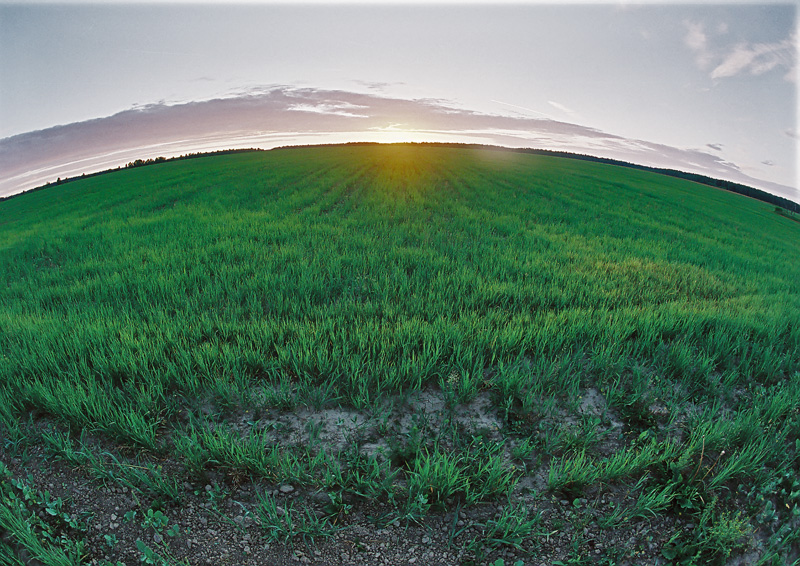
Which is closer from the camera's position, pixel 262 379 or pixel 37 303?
pixel 262 379

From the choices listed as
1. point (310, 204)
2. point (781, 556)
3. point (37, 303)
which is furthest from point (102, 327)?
point (310, 204)

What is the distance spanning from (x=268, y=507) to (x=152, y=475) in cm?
79

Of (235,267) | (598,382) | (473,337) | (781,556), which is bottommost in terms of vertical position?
(781,556)

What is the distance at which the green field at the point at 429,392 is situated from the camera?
7.06ft

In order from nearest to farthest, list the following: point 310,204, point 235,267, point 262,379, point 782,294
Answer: point 262,379 < point 235,267 < point 782,294 < point 310,204

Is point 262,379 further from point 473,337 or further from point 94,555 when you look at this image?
point 473,337

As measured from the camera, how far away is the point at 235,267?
5.13 m

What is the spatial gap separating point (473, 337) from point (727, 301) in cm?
403

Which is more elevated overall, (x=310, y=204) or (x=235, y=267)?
(x=310, y=204)

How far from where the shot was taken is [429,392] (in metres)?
2.84

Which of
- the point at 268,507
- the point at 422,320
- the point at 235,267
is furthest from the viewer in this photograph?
the point at 235,267

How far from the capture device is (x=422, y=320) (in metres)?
3.60

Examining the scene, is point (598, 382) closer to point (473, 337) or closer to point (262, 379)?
point (473, 337)

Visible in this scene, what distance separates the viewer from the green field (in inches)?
84.7
